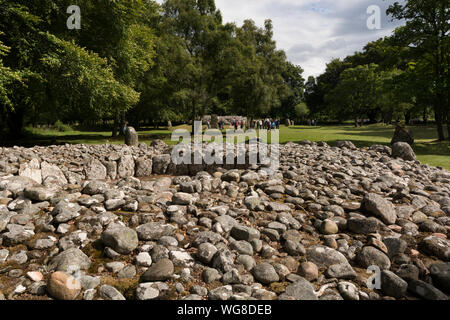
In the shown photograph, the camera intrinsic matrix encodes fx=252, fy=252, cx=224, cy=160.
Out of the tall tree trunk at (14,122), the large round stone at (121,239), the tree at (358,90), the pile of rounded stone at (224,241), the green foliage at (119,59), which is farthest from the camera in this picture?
the tree at (358,90)

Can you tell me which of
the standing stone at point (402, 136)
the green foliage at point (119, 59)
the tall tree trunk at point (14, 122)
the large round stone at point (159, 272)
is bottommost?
the large round stone at point (159, 272)

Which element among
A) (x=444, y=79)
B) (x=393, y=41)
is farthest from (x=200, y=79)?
(x=444, y=79)

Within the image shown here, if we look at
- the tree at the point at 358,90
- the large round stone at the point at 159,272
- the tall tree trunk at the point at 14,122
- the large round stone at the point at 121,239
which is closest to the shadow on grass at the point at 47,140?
the tall tree trunk at the point at 14,122

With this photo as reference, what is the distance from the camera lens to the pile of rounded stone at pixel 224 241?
9.52 feet

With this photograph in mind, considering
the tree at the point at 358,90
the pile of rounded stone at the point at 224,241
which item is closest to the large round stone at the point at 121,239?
the pile of rounded stone at the point at 224,241

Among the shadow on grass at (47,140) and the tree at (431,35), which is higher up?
the tree at (431,35)

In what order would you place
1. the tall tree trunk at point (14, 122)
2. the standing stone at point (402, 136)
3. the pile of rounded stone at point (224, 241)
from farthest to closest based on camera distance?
the tall tree trunk at point (14, 122) < the standing stone at point (402, 136) < the pile of rounded stone at point (224, 241)

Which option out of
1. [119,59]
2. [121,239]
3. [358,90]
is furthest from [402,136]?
[358,90]

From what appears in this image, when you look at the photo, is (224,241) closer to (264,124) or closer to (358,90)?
(264,124)

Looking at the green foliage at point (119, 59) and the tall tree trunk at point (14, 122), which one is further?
the tall tree trunk at point (14, 122)

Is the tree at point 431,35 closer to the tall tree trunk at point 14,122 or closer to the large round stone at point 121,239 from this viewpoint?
the large round stone at point 121,239

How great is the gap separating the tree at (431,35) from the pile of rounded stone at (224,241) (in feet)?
51.8

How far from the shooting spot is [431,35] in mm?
17484

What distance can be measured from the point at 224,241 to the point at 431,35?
22178 mm
